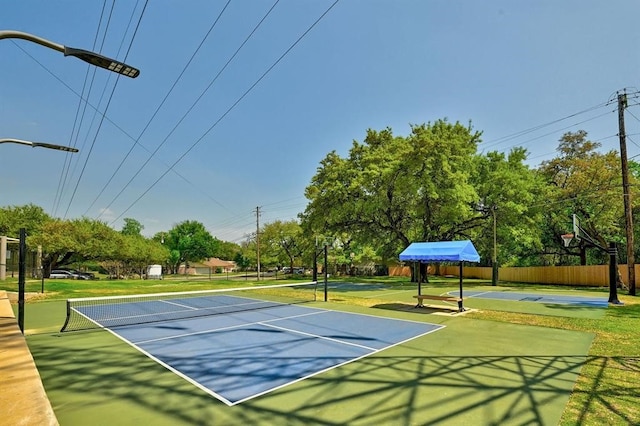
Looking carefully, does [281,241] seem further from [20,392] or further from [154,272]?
[20,392]

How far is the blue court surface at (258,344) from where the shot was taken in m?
5.45

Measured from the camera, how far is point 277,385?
16.8 ft

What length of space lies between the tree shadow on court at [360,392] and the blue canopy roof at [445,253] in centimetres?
567

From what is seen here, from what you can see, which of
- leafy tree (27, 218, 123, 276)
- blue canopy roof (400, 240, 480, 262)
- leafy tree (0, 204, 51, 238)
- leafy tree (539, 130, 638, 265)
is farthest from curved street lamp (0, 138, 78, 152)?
leafy tree (0, 204, 51, 238)

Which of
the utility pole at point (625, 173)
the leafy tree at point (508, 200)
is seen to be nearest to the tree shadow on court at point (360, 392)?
the utility pole at point (625, 173)

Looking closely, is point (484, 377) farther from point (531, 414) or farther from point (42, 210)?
point (42, 210)

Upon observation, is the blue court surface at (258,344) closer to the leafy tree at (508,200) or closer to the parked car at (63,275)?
the leafy tree at (508,200)

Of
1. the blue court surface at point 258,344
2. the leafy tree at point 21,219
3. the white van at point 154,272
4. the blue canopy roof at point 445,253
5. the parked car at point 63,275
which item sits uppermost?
the leafy tree at point 21,219

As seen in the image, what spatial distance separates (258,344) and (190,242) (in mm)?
76301

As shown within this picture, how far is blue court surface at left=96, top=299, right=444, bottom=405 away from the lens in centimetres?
545

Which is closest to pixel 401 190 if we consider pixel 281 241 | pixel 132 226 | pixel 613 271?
pixel 613 271

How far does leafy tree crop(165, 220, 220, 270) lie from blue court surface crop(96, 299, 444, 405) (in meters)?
71.4

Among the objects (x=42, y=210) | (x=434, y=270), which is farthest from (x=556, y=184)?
(x=42, y=210)

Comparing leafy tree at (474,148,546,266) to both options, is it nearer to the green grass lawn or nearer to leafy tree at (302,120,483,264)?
leafy tree at (302,120,483,264)
